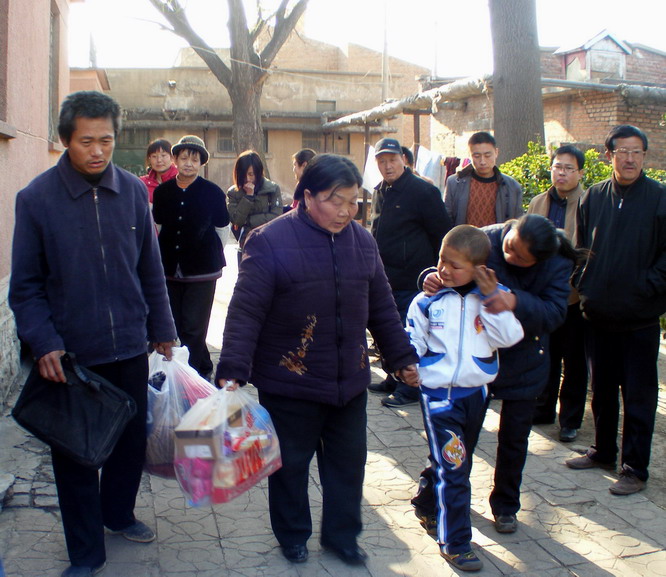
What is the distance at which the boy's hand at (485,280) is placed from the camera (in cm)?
332

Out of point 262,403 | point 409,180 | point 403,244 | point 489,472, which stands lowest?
point 489,472

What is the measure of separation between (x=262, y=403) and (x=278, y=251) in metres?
0.68

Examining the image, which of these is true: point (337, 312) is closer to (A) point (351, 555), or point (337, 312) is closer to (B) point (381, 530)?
(A) point (351, 555)

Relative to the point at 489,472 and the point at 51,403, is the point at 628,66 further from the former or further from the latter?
the point at 51,403

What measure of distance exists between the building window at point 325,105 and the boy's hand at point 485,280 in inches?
1037

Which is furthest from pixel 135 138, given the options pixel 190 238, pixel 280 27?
pixel 190 238

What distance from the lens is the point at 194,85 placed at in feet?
90.1

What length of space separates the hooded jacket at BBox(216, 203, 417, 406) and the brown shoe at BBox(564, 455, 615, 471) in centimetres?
202

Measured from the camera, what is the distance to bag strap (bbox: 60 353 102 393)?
3027 millimetres

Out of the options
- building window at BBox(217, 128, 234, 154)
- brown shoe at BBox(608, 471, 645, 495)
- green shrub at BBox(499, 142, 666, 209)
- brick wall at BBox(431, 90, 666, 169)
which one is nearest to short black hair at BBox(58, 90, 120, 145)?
brown shoe at BBox(608, 471, 645, 495)

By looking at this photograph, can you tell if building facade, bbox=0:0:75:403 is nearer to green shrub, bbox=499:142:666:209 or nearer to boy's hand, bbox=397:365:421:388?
boy's hand, bbox=397:365:421:388

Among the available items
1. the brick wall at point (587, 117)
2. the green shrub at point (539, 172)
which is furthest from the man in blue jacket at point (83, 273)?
the brick wall at point (587, 117)

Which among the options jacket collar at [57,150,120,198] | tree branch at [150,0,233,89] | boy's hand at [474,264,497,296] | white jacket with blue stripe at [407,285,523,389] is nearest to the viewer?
jacket collar at [57,150,120,198]

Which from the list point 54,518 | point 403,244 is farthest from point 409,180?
point 54,518
